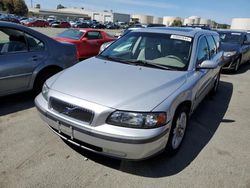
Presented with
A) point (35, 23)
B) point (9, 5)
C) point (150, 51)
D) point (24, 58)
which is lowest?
point (35, 23)

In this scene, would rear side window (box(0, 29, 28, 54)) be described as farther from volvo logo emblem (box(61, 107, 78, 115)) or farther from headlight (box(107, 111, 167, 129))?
headlight (box(107, 111, 167, 129))

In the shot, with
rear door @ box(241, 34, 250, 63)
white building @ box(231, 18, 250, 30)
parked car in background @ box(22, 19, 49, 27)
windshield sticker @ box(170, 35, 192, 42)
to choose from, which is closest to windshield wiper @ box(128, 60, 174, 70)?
windshield sticker @ box(170, 35, 192, 42)

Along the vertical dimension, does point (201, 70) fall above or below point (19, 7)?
below

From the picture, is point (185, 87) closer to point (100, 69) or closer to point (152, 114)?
point (152, 114)

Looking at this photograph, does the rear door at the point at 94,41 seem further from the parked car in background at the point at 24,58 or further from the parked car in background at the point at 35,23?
the parked car in background at the point at 35,23

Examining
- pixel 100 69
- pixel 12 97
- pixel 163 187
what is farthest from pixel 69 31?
pixel 163 187

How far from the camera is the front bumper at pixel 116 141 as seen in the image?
2.49m

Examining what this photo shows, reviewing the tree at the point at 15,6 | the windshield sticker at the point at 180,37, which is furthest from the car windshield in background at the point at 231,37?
the tree at the point at 15,6

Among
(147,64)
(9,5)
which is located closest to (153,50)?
(147,64)

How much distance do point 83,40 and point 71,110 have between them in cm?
781

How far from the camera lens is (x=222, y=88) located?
7.23 meters

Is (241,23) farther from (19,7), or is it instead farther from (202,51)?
(202,51)

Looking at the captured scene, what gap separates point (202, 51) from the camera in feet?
13.8

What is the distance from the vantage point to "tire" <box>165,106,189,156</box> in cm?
302
